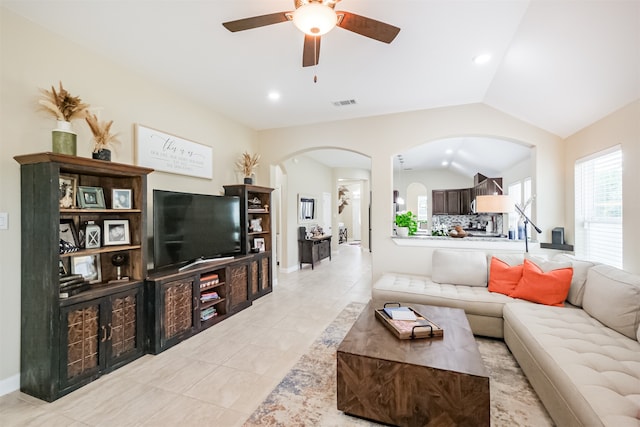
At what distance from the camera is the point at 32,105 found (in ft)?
7.58

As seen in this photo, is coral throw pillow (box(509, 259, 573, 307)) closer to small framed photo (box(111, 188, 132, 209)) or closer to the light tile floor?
the light tile floor

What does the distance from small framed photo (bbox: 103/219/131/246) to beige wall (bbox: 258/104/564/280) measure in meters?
2.80

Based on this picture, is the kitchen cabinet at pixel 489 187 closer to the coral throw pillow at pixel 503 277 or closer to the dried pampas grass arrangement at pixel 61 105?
the coral throw pillow at pixel 503 277

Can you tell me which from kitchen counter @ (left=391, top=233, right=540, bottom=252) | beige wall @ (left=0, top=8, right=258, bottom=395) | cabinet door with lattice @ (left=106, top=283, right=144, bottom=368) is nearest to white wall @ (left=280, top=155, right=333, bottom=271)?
kitchen counter @ (left=391, top=233, right=540, bottom=252)

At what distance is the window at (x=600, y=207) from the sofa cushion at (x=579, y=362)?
1012mm

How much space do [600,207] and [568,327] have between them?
179 cm

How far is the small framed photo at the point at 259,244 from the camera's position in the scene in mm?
4715

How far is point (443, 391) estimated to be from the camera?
1.67 meters

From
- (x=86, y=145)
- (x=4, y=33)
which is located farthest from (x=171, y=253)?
(x=4, y=33)

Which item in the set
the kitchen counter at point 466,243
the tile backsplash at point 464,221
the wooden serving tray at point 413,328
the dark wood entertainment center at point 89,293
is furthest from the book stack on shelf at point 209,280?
the tile backsplash at point 464,221

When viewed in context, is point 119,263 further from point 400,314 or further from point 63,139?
point 400,314

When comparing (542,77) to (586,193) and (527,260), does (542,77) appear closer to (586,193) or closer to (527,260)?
(586,193)

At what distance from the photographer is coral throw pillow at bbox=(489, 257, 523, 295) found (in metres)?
3.05

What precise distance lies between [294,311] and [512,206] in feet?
10.4
